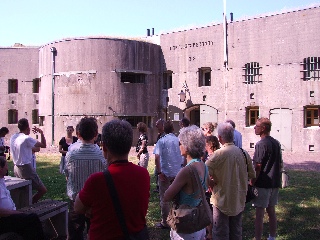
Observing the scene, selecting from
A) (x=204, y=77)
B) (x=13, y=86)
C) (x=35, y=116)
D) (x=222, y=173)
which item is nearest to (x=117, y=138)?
(x=222, y=173)

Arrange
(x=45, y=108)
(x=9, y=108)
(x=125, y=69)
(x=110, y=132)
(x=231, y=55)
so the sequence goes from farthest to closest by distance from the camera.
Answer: (x=9, y=108), (x=45, y=108), (x=125, y=69), (x=231, y=55), (x=110, y=132)

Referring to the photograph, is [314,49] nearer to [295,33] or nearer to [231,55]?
[295,33]

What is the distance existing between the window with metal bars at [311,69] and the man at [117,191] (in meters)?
18.9

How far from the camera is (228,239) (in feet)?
14.2

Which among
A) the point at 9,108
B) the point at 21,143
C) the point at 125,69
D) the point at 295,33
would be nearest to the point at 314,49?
the point at 295,33

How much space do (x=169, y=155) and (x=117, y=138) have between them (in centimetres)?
348

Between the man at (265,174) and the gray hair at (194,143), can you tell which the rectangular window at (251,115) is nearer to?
the man at (265,174)

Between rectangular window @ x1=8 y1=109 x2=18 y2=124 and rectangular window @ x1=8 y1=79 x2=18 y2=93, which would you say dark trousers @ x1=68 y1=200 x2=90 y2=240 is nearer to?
rectangular window @ x1=8 y1=109 x2=18 y2=124

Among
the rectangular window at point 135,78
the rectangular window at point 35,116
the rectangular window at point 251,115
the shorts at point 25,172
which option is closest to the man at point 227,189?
the shorts at point 25,172

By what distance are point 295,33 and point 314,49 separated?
1.35m

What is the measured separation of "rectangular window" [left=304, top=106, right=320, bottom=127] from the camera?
1984cm

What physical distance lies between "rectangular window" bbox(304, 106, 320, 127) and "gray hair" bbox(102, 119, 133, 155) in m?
19.0

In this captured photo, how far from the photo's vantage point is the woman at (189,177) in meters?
3.44

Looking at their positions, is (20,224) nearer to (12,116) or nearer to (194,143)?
(194,143)
